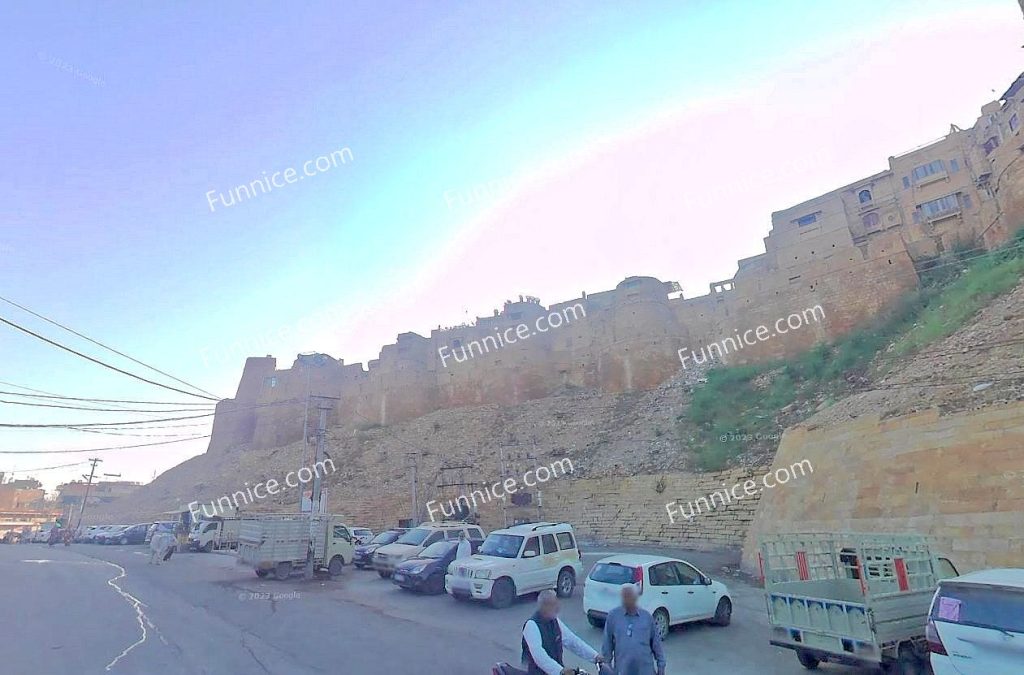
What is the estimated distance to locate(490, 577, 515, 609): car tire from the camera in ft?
34.6

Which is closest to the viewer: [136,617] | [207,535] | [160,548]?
[136,617]

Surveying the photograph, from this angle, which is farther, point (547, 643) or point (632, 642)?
point (632, 642)

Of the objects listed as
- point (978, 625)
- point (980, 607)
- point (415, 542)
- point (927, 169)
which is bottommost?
point (978, 625)

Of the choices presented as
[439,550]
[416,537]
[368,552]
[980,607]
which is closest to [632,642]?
[980,607]

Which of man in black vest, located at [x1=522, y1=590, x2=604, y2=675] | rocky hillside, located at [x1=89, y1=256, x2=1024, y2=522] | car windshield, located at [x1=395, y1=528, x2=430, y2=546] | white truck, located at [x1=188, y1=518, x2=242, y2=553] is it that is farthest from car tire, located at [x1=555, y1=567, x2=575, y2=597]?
white truck, located at [x1=188, y1=518, x2=242, y2=553]

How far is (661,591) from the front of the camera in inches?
325

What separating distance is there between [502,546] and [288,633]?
182 inches

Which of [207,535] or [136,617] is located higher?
[207,535]

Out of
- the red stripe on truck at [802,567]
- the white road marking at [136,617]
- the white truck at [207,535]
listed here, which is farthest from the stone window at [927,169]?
the white truck at [207,535]

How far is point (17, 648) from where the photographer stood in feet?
24.3

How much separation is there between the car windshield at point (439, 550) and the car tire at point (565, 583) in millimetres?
3115

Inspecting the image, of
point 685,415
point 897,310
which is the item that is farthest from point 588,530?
point 897,310

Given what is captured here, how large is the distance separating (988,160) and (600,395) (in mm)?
27490

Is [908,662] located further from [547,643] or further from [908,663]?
[547,643]
